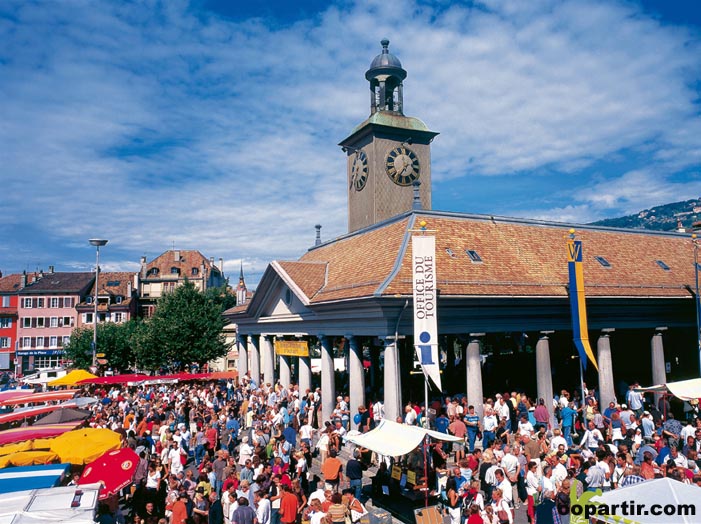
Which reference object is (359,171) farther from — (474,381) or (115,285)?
(115,285)

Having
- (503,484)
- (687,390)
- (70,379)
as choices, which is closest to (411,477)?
(503,484)

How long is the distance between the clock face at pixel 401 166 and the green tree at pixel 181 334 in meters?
22.6

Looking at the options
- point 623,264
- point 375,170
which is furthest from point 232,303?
point 623,264

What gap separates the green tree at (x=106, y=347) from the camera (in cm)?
5431

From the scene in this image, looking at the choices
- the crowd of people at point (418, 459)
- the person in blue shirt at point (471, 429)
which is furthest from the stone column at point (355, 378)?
the person in blue shirt at point (471, 429)

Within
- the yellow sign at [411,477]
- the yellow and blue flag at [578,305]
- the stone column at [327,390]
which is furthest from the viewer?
the stone column at [327,390]

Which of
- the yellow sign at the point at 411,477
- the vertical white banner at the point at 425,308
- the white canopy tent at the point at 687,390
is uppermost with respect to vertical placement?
the vertical white banner at the point at 425,308

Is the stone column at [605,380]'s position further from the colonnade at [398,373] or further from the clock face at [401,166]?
the clock face at [401,166]

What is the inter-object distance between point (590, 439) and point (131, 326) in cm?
5273

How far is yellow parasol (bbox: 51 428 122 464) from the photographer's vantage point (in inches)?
558

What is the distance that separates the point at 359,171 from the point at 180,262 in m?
59.0

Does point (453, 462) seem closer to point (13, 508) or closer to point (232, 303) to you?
point (13, 508)

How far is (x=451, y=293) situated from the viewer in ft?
67.7

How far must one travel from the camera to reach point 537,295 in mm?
22469
